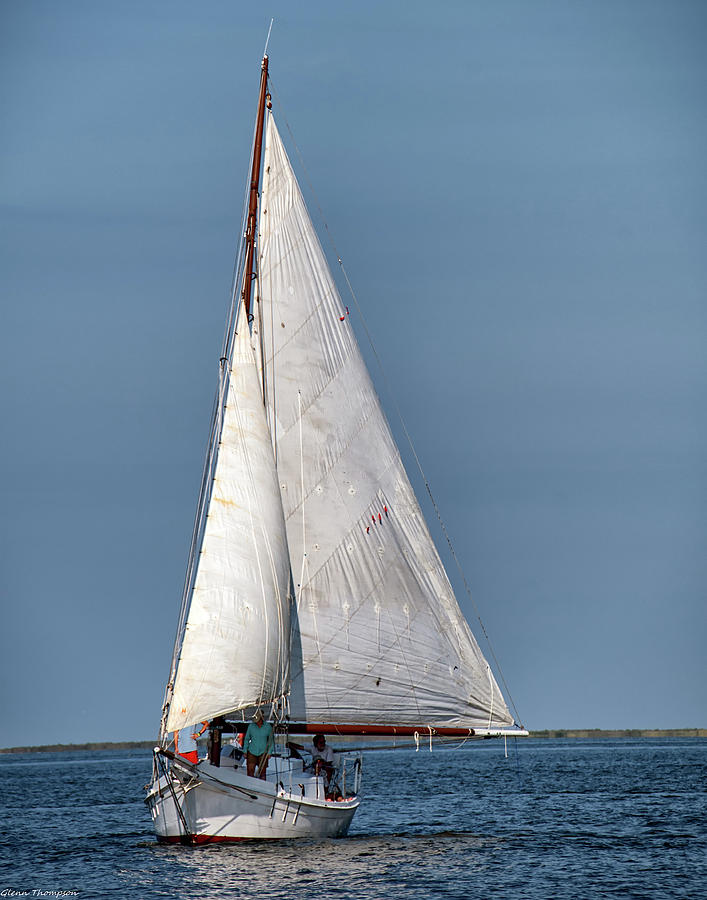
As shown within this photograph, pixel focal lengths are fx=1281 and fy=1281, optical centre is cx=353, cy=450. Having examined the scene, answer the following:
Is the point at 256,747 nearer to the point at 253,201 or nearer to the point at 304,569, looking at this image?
the point at 304,569

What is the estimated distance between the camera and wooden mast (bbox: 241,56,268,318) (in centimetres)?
3775

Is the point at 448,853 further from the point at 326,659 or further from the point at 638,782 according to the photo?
the point at 638,782

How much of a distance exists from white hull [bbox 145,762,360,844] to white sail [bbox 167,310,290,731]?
183cm

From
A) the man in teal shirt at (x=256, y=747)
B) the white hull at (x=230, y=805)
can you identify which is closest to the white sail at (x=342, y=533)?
the man in teal shirt at (x=256, y=747)

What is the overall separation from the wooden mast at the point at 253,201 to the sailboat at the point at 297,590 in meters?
0.06

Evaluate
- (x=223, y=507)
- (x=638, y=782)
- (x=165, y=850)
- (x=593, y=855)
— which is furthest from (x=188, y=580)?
(x=638, y=782)

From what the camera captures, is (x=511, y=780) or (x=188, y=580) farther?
(x=511, y=780)

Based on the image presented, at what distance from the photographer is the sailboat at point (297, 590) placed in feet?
109

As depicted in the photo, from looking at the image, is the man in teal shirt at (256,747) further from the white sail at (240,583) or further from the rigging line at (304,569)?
the rigging line at (304,569)

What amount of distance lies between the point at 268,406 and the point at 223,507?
4.41m

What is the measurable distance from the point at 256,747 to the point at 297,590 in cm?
482

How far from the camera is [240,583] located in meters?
33.4

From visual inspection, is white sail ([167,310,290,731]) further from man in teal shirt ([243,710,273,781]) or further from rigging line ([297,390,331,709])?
rigging line ([297,390,331,709])

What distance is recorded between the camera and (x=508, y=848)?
127 ft
